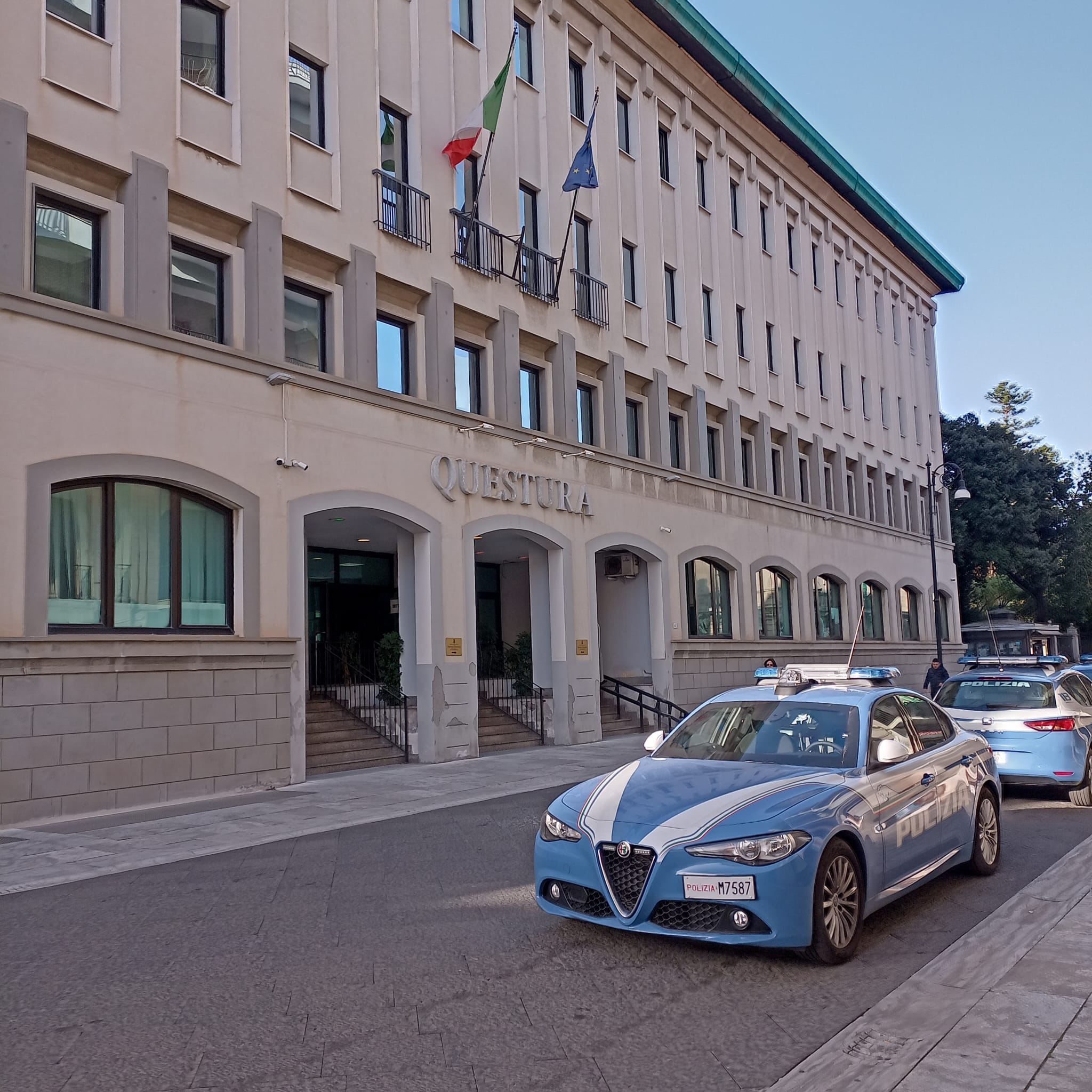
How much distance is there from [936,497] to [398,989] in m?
41.6

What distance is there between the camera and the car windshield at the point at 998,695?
1227cm

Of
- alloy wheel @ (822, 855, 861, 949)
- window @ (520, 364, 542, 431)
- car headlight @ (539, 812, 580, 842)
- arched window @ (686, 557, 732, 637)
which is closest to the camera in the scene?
alloy wheel @ (822, 855, 861, 949)

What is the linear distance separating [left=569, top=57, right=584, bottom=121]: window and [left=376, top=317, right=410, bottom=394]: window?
8.35m

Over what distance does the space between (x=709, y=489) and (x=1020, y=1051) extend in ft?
75.2

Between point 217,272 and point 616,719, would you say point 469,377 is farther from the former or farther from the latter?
point 616,719

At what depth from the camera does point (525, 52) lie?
22.9 metres

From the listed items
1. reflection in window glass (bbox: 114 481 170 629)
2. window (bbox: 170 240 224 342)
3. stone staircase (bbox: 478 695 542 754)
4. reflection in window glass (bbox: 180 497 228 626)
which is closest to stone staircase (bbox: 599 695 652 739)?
stone staircase (bbox: 478 695 542 754)

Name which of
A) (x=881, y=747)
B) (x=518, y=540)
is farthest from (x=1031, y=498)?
(x=881, y=747)

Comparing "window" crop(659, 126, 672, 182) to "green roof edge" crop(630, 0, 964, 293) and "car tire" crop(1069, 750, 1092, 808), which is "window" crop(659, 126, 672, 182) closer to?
"green roof edge" crop(630, 0, 964, 293)

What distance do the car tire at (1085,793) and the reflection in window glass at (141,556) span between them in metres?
11.3

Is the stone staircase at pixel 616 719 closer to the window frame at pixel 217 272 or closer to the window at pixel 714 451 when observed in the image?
the window at pixel 714 451

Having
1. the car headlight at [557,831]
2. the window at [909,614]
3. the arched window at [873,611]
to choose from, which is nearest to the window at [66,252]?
the car headlight at [557,831]

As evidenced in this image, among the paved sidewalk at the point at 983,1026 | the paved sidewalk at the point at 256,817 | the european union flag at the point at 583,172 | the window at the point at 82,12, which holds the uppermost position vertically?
the european union flag at the point at 583,172

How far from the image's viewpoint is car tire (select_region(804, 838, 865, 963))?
5.75 m
